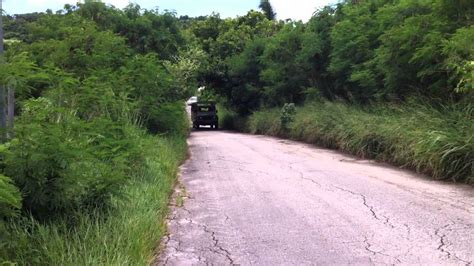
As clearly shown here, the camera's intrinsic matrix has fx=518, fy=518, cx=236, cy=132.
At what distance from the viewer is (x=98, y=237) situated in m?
5.38

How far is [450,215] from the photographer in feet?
25.1

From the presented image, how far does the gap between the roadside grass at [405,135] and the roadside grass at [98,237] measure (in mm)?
6531

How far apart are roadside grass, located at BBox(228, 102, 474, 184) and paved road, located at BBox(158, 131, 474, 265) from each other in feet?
1.78

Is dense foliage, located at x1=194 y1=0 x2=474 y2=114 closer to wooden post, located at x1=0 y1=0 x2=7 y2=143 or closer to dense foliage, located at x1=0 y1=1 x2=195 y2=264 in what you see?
dense foliage, located at x1=0 y1=1 x2=195 y2=264

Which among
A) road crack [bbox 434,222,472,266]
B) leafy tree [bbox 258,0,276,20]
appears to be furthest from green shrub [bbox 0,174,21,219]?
leafy tree [bbox 258,0,276,20]

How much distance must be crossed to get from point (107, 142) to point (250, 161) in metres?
7.65

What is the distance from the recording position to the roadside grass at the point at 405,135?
1080 cm

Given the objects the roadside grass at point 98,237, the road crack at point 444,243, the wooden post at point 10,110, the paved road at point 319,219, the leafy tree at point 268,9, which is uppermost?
the leafy tree at point 268,9

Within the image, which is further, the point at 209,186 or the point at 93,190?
the point at 209,186

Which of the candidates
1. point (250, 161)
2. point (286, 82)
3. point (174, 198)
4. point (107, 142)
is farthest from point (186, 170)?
point (286, 82)

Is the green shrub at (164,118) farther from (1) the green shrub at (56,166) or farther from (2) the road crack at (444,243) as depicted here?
(2) the road crack at (444,243)

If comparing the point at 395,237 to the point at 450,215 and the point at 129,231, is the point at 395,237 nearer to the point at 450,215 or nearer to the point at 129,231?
the point at 450,215

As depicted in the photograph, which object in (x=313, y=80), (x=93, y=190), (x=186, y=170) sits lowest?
(x=186, y=170)

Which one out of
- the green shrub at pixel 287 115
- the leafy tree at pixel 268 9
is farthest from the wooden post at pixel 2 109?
the leafy tree at pixel 268 9
